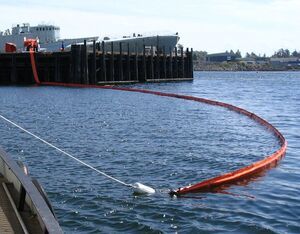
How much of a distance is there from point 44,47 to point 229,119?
6829 cm

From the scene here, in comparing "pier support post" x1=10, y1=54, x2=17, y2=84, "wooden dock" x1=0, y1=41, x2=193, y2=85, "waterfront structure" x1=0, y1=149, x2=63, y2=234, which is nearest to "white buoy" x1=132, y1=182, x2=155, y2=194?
"waterfront structure" x1=0, y1=149, x2=63, y2=234

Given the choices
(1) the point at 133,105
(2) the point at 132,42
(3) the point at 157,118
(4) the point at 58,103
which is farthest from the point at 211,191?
(2) the point at 132,42

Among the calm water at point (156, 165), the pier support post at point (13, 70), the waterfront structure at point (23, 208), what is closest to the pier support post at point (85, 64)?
the pier support post at point (13, 70)

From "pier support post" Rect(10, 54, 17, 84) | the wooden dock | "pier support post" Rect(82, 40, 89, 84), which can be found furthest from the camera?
"pier support post" Rect(10, 54, 17, 84)

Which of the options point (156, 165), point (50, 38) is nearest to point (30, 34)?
point (50, 38)

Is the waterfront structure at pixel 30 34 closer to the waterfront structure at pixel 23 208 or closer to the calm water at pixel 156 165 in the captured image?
the calm water at pixel 156 165

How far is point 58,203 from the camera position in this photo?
1115 cm

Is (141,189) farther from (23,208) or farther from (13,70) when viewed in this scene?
(13,70)

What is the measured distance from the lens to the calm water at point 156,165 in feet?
33.2

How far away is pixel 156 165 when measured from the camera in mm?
15477

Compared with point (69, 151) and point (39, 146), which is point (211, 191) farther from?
point (39, 146)

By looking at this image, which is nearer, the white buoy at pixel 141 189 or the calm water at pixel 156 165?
the calm water at pixel 156 165

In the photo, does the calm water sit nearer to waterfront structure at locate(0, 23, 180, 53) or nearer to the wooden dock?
the wooden dock

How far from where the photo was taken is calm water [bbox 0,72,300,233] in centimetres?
1012
